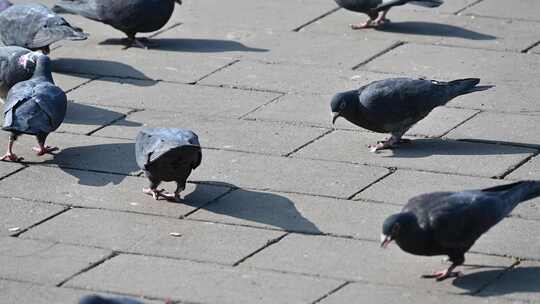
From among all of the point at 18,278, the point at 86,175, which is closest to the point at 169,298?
the point at 18,278

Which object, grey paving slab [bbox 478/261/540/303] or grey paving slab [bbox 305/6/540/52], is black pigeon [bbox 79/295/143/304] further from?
grey paving slab [bbox 305/6/540/52]

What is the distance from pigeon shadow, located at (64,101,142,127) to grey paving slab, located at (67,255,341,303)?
2.68 metres

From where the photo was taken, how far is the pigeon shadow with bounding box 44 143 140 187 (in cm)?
861

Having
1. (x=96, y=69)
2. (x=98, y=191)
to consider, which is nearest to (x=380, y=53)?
(x=96, y=69)

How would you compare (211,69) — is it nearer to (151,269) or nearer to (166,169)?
(166,169)

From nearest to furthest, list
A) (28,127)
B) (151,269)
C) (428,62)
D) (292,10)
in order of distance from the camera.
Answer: (151,269)
(28,127)
(428,62)
(292,10)

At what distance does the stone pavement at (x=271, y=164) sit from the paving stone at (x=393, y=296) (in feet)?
0.05

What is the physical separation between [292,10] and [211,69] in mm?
2041

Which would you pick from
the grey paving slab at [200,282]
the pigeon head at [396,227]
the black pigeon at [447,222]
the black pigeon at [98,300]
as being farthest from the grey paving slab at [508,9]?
the black pigeon at [98,300]

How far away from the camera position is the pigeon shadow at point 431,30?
38.7 ft

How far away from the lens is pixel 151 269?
7082 millimetres

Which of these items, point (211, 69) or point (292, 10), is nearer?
point (211, 69)

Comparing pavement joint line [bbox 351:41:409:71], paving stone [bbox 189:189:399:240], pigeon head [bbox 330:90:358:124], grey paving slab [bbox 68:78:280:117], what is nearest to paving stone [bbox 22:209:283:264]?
paving stone [bbox 189:189:399:240]

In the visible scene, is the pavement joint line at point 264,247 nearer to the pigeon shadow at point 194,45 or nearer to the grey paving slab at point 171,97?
the grey paving slab at point 171,97
